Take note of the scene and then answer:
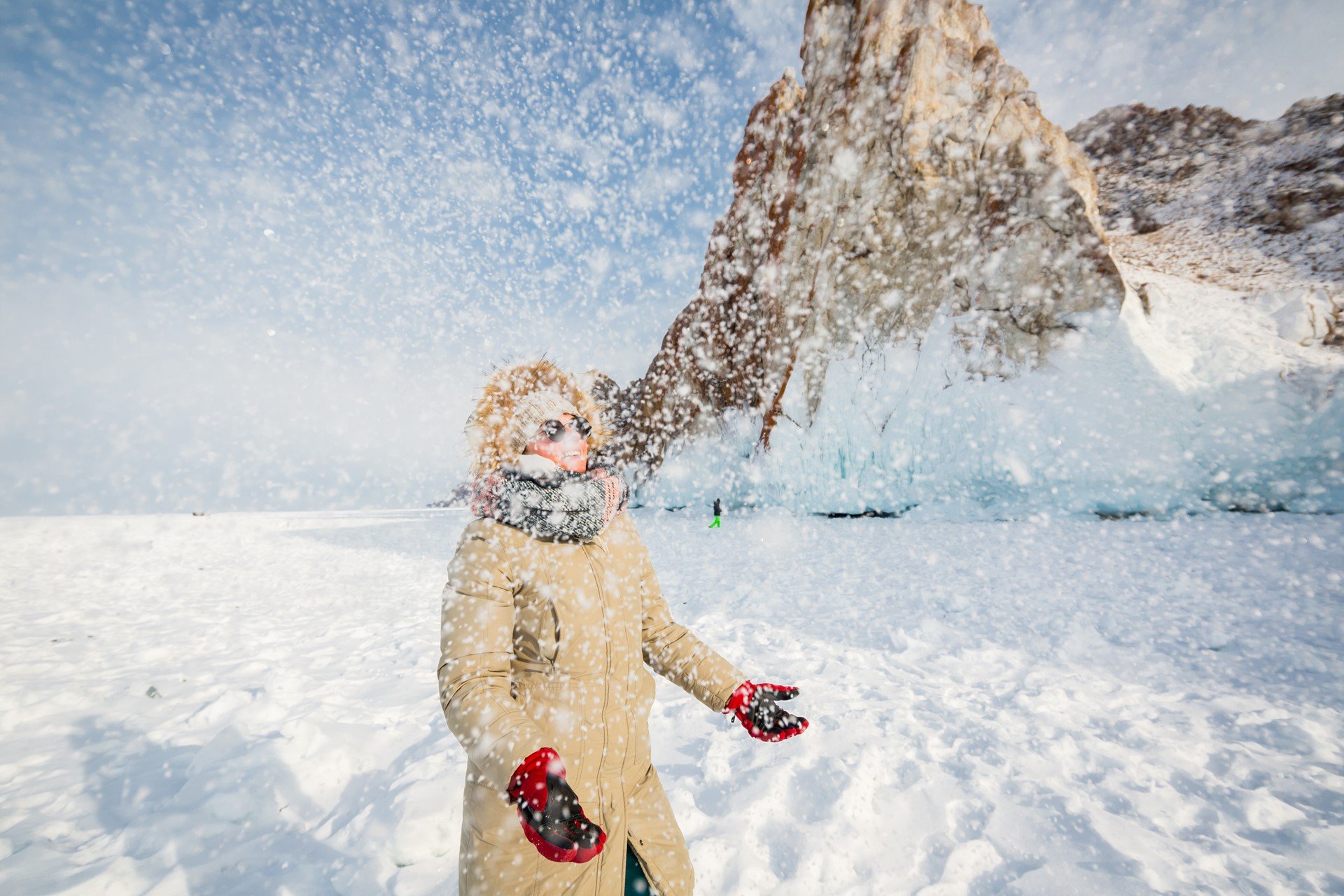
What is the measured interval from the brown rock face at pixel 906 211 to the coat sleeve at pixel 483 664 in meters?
16.4

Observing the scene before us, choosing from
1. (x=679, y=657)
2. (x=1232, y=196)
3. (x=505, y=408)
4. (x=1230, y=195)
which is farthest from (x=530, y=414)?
(x=1230, y=195)

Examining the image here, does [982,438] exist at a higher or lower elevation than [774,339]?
lower

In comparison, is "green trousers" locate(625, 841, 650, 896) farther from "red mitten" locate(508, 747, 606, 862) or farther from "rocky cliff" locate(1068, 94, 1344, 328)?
"rocky cliff" locate(1068, 94, 1344, 328)

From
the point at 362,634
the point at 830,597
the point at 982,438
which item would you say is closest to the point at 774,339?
the point at 982,438

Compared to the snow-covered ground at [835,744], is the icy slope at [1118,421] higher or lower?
higher

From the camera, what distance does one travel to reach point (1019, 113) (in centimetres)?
1487

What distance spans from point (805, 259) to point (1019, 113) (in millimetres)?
7510

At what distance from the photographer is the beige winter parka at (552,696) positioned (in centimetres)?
113

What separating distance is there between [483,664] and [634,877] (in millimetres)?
846

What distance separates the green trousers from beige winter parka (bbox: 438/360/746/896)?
0.04 meters

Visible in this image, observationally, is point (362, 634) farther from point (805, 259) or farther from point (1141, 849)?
point (805, 259)

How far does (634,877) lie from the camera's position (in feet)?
4.52

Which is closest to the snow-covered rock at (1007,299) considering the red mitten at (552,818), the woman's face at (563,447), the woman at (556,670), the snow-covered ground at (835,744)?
the snow-covered ground at (835,744)

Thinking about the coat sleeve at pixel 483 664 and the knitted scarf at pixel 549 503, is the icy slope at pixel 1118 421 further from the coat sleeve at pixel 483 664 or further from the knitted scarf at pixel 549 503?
the coat sleeve at pixel 483 664
